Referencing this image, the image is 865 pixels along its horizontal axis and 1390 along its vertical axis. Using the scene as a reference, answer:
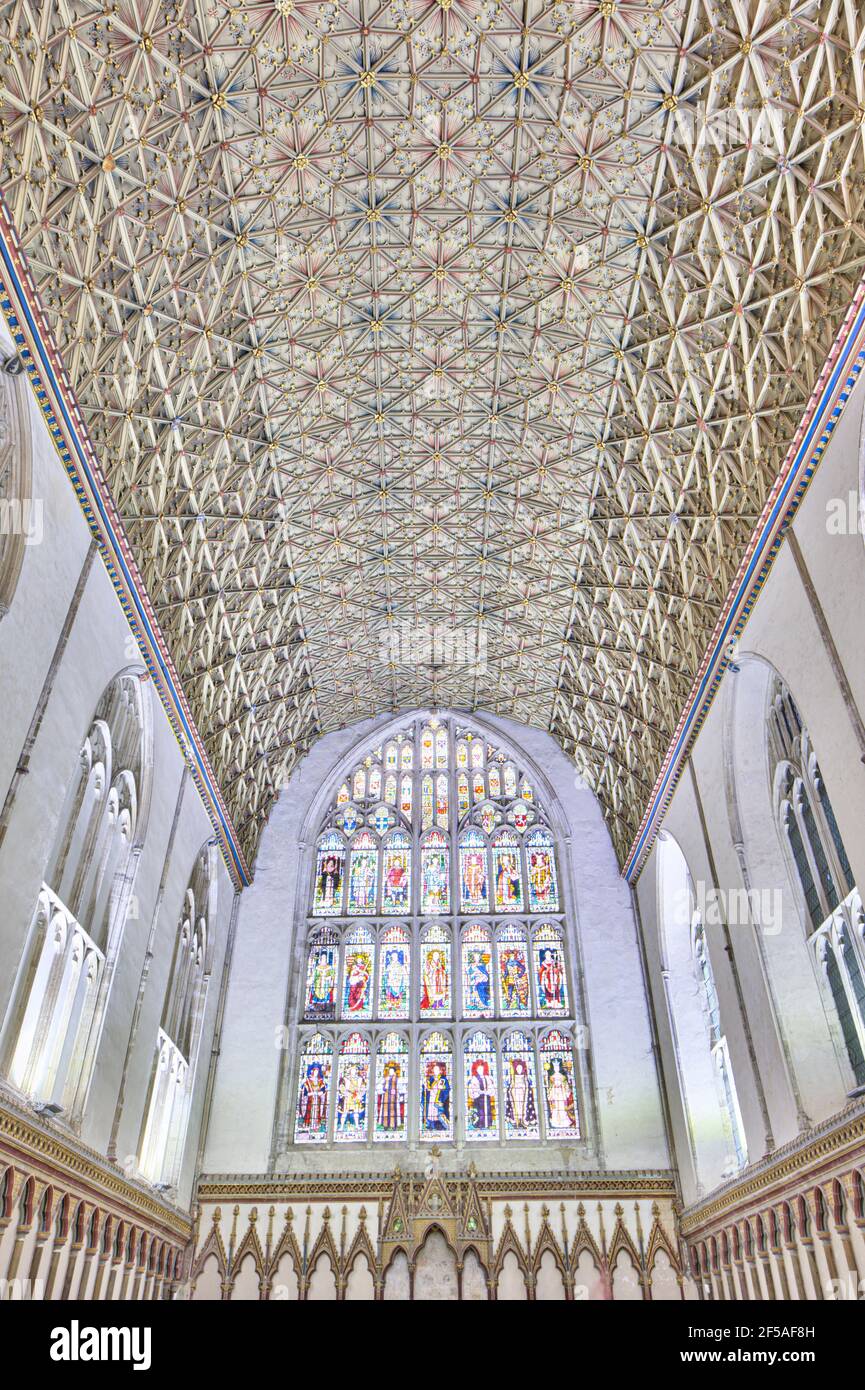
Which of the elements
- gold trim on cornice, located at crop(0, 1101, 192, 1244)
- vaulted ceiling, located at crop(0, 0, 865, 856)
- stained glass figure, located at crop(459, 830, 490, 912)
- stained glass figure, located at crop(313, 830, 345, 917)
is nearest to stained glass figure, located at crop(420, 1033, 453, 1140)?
stained glass figure, located at crop(459, 830, 490, 912)

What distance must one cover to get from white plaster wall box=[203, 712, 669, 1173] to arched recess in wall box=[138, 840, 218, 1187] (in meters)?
1.56

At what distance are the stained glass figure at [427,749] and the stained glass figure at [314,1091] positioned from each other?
8.58 m

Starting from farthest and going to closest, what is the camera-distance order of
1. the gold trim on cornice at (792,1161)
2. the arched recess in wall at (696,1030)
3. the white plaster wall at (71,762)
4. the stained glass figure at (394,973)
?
the stained glass figure at (394,973), the arched recess in wall at (696,1030), the gold trim on cornice at (792,1161), the white plaster wall at (71,762)

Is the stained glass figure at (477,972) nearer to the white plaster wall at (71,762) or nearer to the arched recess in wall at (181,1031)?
the arched recess in wall at (181,1031)

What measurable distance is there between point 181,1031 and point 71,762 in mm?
9870

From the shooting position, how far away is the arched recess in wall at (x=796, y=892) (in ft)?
48.6

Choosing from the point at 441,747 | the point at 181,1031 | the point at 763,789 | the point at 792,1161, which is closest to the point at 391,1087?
the point at 181,1031

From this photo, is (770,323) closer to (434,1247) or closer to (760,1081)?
(760,1081)

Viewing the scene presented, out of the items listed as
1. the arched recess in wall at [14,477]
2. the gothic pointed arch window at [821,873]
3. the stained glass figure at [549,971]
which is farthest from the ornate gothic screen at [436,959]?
the arched recess in wall at [14,477]

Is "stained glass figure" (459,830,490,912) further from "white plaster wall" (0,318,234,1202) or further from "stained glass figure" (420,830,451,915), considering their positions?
"white plaster wall" (0,318,234,1202)

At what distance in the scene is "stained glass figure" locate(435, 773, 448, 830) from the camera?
27.3m

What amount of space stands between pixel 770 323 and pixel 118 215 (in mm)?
9811

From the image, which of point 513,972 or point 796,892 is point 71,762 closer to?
point 796,892
